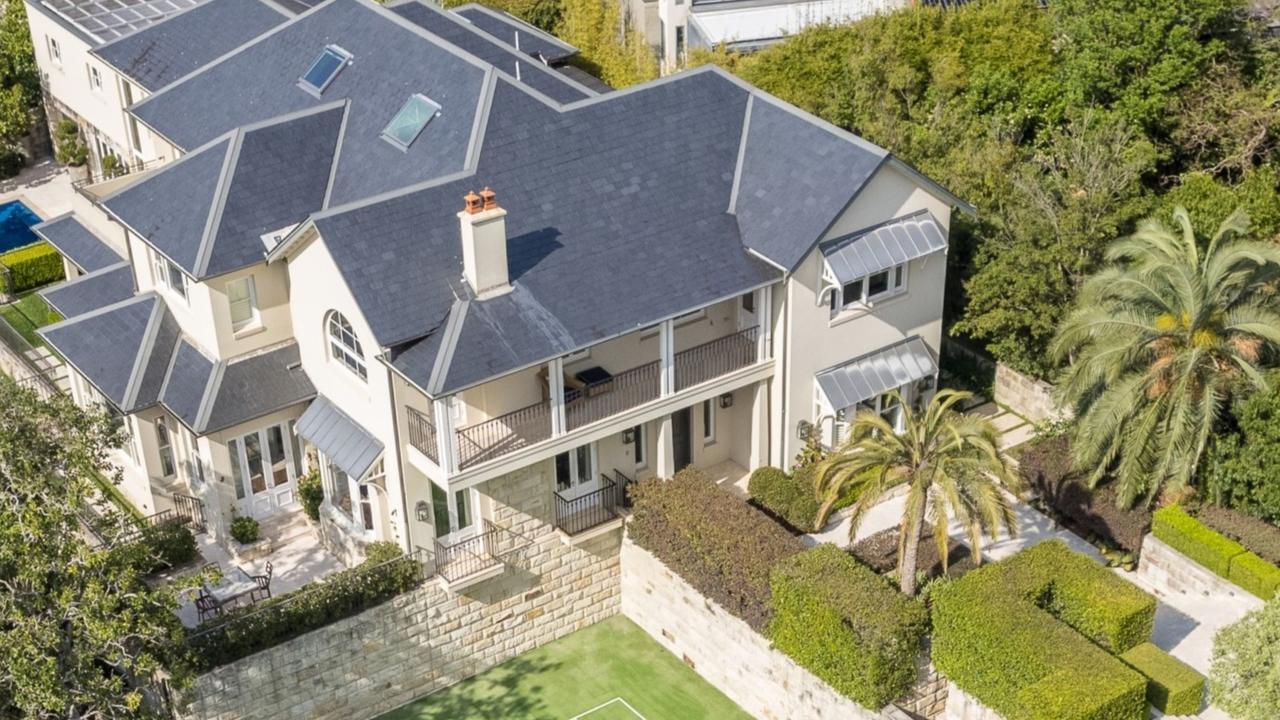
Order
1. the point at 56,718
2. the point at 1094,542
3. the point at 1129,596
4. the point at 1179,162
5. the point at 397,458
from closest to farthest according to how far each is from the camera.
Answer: the point at 56,718
the point at 1129,596
the point at 397,458
the point at 1094,542
the point at 1179,162

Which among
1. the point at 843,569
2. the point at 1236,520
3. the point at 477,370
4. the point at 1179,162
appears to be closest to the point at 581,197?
the point at 477,370

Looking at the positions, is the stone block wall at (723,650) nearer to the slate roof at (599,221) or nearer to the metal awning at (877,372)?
the metal awning at (877,372)

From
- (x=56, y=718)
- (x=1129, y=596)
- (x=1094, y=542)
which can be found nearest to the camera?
(x=56, y=718)

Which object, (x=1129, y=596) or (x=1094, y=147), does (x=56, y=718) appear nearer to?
(x=1129, y=596)

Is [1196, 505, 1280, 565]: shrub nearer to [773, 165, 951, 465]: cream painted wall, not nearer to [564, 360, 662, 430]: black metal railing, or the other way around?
[773, 165, 951, 465]: cream painted wall

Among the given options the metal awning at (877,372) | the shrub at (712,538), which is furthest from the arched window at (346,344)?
the metal awning at (877,372)

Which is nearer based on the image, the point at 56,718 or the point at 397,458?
the point at 56,718

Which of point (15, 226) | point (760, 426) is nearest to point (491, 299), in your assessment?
point (760, 426)
